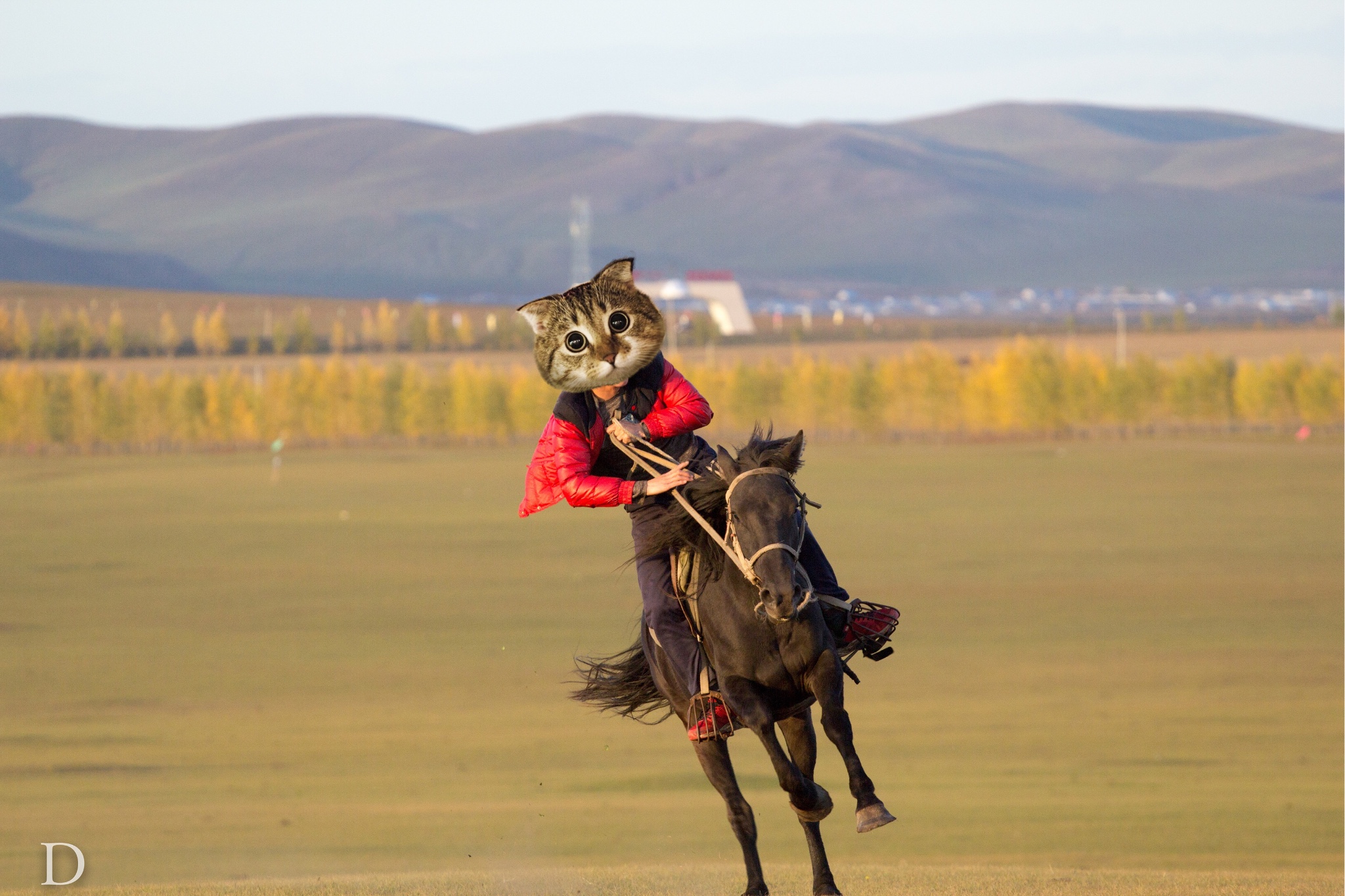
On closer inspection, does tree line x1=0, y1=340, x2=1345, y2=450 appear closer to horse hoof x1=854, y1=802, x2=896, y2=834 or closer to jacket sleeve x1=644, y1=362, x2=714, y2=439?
jacket sleeve x1=644, y1=362, x2=714, y2=439

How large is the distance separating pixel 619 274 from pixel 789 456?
133 cm

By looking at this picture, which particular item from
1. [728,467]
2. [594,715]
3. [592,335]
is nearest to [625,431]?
[592,335]

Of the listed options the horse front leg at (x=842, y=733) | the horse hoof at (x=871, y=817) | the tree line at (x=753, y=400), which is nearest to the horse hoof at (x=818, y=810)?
the horse front leg at (x=842, y=733)

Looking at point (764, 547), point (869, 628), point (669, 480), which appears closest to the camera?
point (764, 547)

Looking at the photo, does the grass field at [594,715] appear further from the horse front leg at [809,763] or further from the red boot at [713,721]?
the red boot at [713,721]

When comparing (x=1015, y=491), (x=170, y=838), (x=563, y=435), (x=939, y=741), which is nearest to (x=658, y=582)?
(x=563, y=435)

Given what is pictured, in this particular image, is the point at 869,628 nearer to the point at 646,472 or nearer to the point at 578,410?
the point at 646,472

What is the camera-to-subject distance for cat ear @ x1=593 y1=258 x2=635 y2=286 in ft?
31.2

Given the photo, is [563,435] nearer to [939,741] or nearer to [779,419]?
[939,741]

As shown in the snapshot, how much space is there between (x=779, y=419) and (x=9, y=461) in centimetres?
3902

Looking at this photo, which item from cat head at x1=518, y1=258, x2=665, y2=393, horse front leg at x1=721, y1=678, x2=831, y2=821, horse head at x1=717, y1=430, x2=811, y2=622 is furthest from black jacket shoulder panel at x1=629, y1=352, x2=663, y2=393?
horse front leg at x1=721, y1=678, x2=831, y2=821

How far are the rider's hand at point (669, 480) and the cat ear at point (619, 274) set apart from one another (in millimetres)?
1021

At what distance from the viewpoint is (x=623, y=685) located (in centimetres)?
1062

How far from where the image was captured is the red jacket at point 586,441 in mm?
9430
